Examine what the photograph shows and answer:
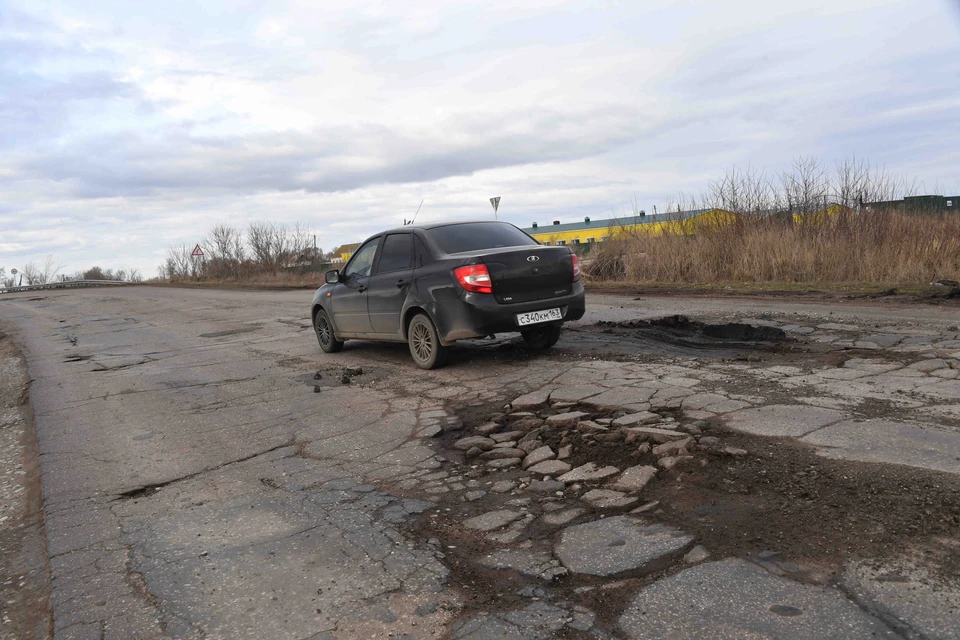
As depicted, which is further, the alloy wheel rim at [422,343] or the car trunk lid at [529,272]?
the alloy wheel rim at [422,343]

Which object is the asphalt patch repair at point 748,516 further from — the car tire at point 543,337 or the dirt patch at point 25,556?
the car tire at point 543,337

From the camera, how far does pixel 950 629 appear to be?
2418mm

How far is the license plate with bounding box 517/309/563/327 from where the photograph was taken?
7.46 meters

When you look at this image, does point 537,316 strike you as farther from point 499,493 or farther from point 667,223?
point 667,223

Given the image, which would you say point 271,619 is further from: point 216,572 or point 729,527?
point 729,527

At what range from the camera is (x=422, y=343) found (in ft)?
26.5

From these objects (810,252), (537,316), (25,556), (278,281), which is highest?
(810,252)

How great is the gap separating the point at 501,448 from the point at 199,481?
6.72 ft

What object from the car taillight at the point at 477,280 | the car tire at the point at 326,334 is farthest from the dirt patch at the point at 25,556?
the car tire at the point at 326,334

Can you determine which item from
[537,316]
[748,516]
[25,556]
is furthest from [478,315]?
[25,556]

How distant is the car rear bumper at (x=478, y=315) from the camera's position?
7.29 metres

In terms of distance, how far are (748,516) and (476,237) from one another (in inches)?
205

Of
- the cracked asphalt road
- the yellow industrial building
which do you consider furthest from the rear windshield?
the yellow industrial building

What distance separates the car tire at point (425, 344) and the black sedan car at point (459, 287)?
1 centimetres
